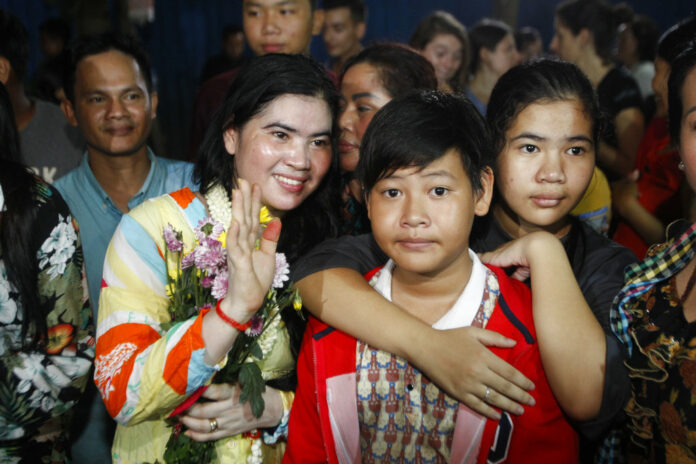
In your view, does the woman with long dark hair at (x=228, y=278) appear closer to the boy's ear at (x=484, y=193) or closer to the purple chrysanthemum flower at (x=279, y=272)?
the purple chrysanthemum flower at (x=279, y=272)

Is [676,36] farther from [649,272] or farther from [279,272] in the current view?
[279,272]

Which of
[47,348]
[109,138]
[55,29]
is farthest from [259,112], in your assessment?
[55,29]

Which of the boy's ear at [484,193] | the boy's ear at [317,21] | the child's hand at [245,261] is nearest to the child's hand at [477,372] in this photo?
the boy's ear at [484,193]

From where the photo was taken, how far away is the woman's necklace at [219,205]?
190cm

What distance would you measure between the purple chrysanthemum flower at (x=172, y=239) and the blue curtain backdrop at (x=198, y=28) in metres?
6.15

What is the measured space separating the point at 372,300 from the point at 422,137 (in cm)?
46

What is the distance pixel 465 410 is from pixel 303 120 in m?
0.97

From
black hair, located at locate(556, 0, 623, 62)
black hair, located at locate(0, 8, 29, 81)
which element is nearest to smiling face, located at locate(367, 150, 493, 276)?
black hair, located at locate(0, 8, 29, 81)

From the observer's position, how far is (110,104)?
2.66m

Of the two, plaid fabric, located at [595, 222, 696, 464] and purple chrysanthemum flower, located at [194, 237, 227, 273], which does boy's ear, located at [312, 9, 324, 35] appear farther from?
plaid fabric, located at [595, 222, 696, 464]

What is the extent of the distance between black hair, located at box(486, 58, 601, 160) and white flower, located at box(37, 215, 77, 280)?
1.32 m

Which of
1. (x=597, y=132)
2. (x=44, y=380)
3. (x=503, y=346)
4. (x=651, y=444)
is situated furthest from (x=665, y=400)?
(x=44, y=380)

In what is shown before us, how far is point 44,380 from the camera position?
5.83ft

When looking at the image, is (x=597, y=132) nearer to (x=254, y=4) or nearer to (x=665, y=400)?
(x=665, y=400)
